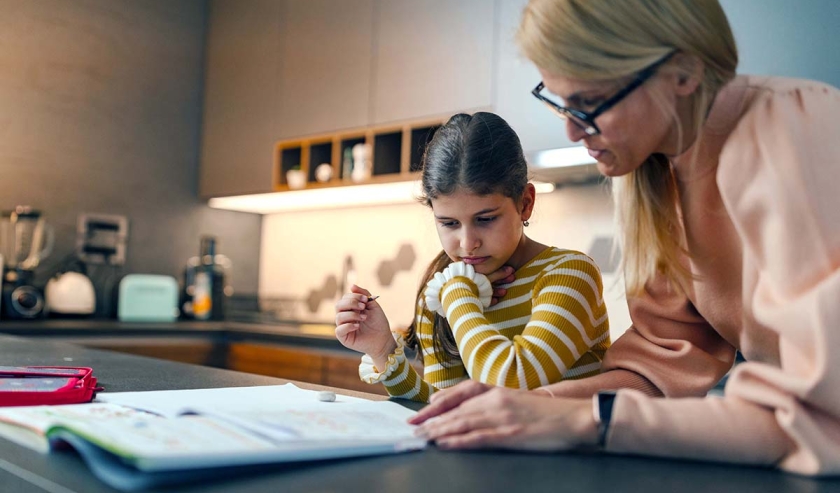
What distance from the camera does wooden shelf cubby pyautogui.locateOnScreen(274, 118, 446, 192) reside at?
9.32 ft

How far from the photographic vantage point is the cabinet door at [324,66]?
122 inches

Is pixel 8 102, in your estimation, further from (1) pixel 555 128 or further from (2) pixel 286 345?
(1) pixel 555 128

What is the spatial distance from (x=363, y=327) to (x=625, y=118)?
21.1 inches

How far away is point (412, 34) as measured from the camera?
9.56 ft

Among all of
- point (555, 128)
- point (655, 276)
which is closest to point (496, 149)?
point (655, 276)

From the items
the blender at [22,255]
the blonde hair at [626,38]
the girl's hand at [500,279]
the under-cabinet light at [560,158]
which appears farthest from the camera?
the blender at [22,255]

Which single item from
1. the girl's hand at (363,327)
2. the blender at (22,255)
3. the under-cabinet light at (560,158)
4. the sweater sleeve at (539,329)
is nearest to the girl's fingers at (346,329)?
the girl's hand at (363,327)

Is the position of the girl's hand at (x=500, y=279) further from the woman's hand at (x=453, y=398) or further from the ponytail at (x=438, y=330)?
the woman's hand at (x=453, y=398)

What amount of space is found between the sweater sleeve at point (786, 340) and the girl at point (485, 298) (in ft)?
1.17

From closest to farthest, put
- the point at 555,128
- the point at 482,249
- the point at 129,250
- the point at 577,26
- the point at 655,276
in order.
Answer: the point at 577,26 → the point at 655,276 → the point at 482,249 → the point at 555,128 → the point at 129,250

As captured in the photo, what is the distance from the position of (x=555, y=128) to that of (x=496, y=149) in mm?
1271

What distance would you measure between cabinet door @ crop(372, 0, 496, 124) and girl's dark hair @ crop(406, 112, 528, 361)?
4.71 ft

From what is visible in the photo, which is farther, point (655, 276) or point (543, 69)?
point (655, 276)

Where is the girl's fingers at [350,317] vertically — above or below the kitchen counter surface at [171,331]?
above
